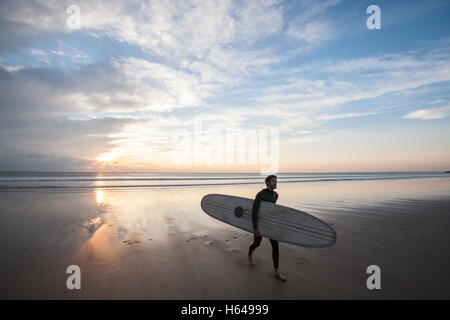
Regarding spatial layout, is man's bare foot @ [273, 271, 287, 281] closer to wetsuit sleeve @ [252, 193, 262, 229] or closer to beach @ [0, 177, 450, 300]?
beach @ [0, 177, 450, 300]

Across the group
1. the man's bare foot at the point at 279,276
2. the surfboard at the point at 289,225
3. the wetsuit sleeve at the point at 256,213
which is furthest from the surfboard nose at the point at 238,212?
the man's bare foot at the point at 279,276

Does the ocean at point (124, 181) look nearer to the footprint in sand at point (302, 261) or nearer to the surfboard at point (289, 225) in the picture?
the surfboard at point (289, 225)

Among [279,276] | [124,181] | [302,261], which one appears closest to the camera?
[279,276]

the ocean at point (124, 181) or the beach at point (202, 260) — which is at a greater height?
the beach at point (202, 260)

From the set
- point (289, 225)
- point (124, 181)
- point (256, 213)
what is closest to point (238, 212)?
point (256, 213)

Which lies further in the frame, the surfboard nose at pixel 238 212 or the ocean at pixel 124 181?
the ocean at pixel 124 181

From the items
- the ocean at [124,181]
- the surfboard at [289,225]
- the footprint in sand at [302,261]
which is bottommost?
the ocean at [124,181]

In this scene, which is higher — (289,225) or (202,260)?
(289,225)

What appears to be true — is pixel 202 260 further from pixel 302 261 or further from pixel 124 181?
pixel 124 181

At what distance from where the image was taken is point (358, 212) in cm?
743

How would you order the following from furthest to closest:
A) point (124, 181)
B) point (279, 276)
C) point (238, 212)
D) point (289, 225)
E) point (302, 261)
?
point (124, 181) < point (238, 212) < point (302, 261) < point (289, 225) < point (279, 276)

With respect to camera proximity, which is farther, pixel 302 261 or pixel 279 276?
pixel 302 261
